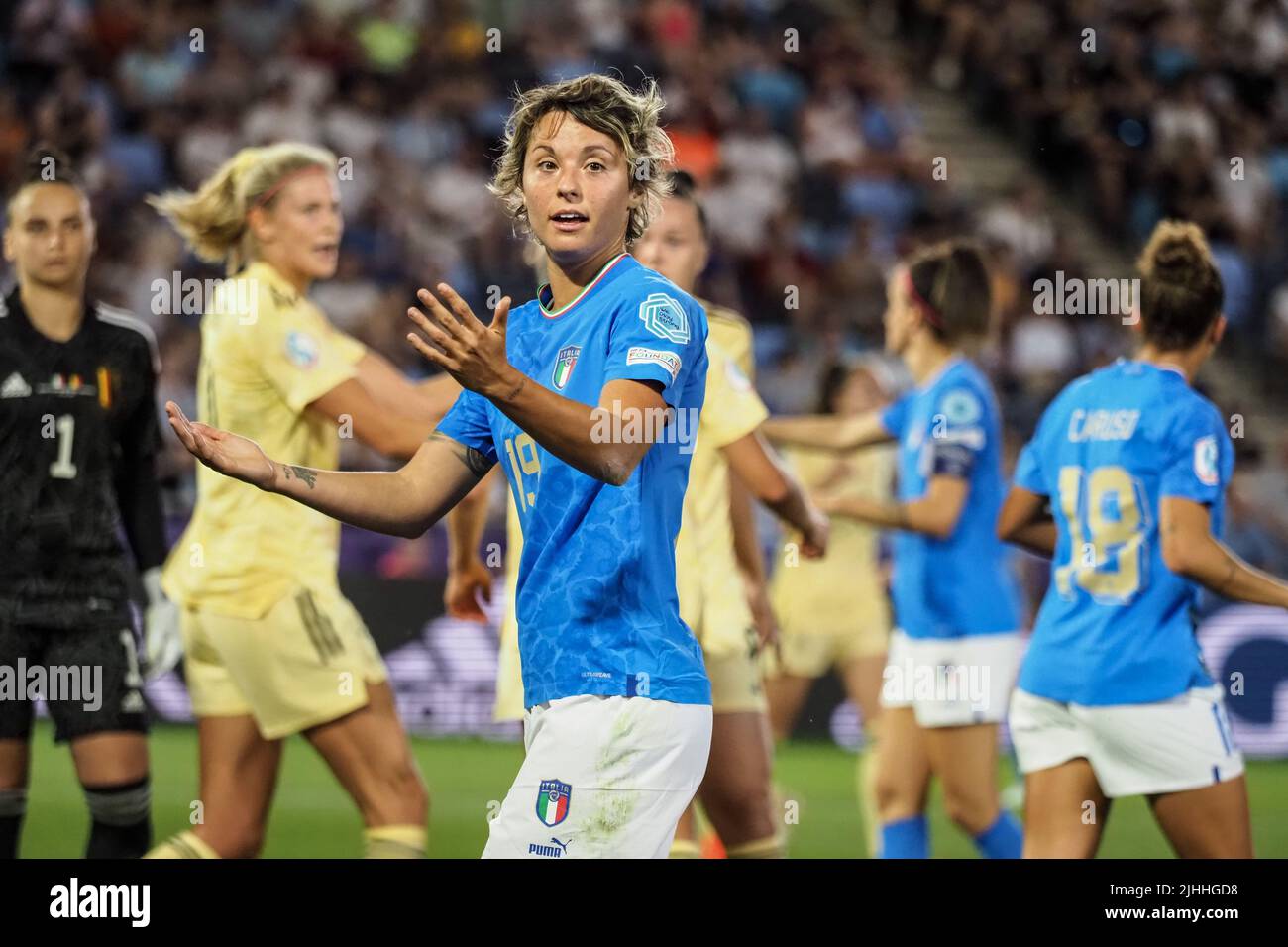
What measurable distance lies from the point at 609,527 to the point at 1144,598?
2019 mm

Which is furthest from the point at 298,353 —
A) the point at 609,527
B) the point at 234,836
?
the point at 609,527

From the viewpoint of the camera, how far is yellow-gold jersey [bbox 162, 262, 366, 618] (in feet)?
17.7

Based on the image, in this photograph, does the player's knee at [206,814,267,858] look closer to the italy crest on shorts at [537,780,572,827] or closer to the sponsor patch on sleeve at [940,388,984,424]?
the italy crest on shorts at [537,780,572,827]

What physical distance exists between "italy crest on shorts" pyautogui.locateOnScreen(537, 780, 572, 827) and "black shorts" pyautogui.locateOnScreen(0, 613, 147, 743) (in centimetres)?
228

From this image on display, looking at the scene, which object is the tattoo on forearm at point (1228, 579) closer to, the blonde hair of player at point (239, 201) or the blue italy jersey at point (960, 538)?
the blue italy jersey at point (960, 538)

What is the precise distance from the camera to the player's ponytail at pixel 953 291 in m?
6.77

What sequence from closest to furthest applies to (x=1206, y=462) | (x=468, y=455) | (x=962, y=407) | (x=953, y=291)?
(x=468, y=455) < (x=1206, y=462) < (x=962, y=407) < (x=953, y=291)

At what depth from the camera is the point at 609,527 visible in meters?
3.59

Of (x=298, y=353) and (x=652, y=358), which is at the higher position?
(x=298, y=353)

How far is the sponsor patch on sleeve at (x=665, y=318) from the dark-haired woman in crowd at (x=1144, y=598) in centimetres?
187

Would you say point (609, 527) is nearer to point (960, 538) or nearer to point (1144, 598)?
point (1144, 598)

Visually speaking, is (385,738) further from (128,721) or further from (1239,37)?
(1239,37)
